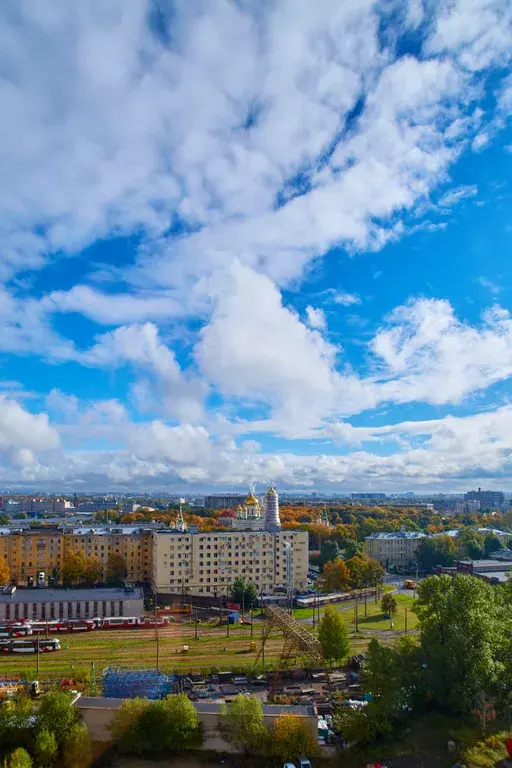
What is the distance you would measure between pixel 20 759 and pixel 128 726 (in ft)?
13.4

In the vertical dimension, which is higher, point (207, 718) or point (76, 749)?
point (207, 718)

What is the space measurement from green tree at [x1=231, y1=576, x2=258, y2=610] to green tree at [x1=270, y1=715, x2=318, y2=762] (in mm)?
26629

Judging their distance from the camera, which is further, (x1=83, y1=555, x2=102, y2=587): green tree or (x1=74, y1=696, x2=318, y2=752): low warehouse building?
(x1=83, y1=555, x2=102, y2=587): green tree

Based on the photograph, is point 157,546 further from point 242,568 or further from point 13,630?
point 13,630

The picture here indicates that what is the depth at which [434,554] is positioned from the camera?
69.9m

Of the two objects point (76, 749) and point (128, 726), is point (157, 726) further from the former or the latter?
point (76, 749)

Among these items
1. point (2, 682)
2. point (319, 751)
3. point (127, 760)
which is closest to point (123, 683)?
point (127, 760)

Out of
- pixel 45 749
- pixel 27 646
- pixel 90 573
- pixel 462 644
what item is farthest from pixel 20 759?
pixel 90 573

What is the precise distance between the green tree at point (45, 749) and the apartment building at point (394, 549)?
2337 inches

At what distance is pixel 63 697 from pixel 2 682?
27.9 ft

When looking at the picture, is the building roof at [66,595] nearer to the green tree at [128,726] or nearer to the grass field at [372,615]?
the grass field at [372,615]

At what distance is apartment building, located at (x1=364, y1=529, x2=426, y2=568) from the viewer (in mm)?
75938

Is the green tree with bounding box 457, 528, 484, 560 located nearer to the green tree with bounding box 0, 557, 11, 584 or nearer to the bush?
the green tree with bounding box 0, 557, 11, 584

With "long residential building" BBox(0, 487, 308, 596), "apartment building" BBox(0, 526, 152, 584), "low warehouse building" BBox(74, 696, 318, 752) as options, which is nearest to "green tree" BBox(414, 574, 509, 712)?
"low warehouse building" BBox(74, 696, 318, 752)
